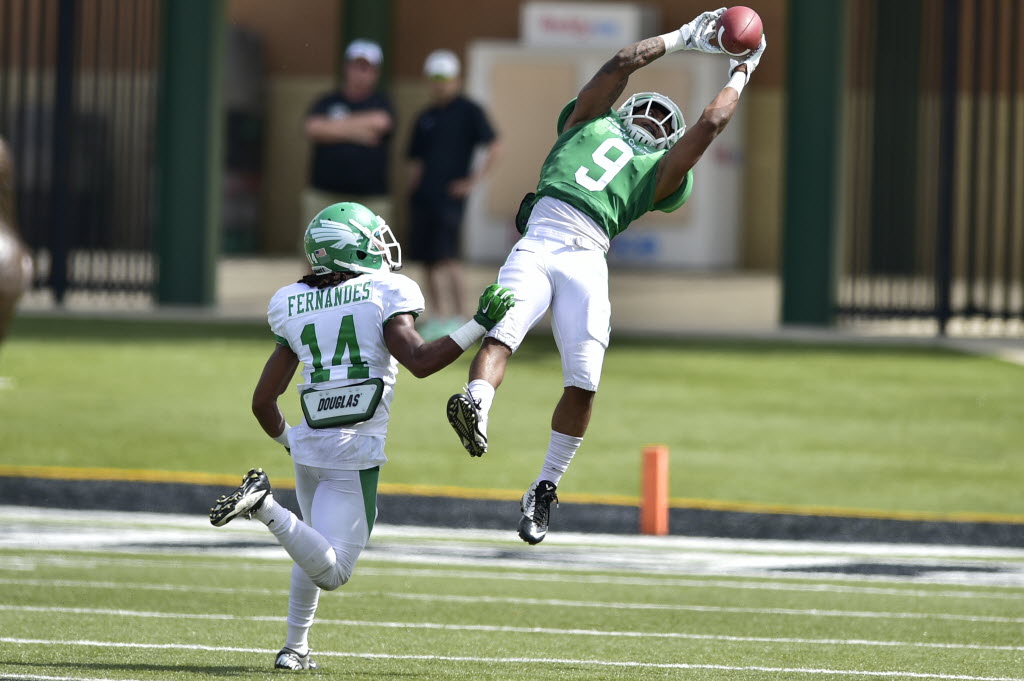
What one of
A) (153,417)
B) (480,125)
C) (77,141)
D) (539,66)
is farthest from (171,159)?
(539,66)

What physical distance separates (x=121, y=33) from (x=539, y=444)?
979 centimetres

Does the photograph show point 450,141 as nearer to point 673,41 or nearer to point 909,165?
point 909,165

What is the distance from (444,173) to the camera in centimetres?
1716

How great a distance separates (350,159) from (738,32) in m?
10.1

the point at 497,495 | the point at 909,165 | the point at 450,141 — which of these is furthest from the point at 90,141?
the point at 497,495

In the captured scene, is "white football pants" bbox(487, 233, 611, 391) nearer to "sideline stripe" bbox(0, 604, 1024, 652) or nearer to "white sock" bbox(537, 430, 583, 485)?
"white sock" bbox(537, 430, 583, 485)

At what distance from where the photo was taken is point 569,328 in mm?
7648

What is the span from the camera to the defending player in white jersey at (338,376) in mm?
6832

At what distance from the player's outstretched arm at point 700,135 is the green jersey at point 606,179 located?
0.06 m

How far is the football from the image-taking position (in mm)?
7777

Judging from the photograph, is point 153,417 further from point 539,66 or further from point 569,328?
point 539,66

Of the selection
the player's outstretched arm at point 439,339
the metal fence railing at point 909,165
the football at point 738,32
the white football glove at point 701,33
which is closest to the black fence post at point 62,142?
the metal fence railing at point 909,165

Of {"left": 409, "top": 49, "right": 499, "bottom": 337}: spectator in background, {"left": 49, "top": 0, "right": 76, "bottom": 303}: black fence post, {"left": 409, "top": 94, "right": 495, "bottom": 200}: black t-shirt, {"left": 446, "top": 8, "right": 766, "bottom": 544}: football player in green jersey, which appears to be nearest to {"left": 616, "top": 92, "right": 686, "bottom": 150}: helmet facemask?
{"left": 446, "top": 8, "right": 766, "bottom": 544}: football player in green jersey

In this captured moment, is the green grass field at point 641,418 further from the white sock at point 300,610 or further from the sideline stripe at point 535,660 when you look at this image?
the white sock at point 300,610
